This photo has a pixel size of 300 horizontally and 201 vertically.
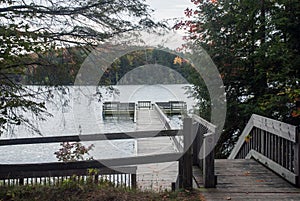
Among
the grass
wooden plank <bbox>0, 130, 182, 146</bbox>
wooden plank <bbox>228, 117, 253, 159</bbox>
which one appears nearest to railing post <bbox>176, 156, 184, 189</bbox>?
the grass

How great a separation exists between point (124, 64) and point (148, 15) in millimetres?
719

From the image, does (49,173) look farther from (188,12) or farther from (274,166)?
(188,12)

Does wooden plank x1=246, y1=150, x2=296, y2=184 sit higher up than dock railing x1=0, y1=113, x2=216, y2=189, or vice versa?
dock railing x1=0, y1=113, x2=216, y2=189

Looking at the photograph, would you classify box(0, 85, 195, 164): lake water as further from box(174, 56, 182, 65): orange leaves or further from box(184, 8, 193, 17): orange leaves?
box(184, 8, 193, 17): orange leaves

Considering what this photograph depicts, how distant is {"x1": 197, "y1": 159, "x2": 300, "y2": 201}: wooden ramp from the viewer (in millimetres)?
3580

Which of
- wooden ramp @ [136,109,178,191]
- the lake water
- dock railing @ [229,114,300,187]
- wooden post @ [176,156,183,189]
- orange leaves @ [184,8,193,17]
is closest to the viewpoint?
wooden post @ [176,156,183,189]

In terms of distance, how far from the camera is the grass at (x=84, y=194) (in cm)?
337

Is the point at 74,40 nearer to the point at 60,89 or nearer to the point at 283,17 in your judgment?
the point at 60,89

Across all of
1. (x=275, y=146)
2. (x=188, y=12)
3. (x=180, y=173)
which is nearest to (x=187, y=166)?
(x=180, y=173)

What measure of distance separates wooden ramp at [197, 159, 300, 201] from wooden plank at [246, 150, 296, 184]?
2.3 inches

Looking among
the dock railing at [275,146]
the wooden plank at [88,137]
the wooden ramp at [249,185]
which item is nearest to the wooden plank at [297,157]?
the dock railing at [275,146]

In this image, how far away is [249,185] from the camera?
397cm

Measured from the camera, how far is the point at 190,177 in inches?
148

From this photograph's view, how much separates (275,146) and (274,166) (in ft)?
0.88
